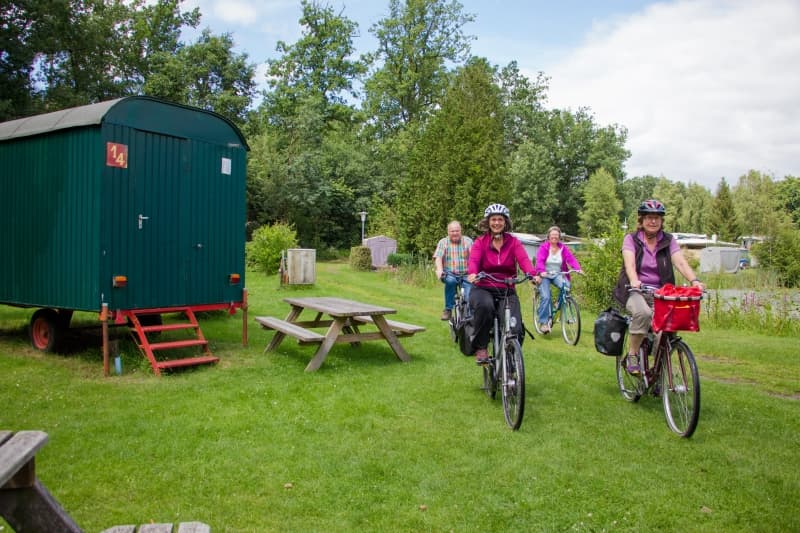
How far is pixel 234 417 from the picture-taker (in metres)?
5.68

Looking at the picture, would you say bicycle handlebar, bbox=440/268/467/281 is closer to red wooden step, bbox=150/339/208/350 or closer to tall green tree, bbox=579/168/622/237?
red wooden step, bbox=150/339/208/350

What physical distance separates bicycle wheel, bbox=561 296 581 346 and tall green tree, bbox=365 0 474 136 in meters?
38.5

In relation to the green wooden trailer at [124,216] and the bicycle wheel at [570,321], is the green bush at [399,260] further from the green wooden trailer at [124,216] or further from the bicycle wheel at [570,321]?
the green wooden trailer at [124,216]

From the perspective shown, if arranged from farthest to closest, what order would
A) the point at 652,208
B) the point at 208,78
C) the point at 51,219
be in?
the point at 208,78 < the point at 51,219 < the point at 652,208

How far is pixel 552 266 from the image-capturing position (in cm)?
1028

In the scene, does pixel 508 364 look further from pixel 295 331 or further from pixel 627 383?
pixel 295 331

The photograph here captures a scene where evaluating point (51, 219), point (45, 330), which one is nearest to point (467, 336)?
point (51, 219)

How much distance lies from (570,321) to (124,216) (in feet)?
22.8

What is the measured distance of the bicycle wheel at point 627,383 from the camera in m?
6.09

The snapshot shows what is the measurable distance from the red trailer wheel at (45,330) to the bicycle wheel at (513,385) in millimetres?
6578

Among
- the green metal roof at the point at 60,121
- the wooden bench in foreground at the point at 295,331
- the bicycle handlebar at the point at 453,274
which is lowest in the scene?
the wooden bench in foreground at the point at 295,331

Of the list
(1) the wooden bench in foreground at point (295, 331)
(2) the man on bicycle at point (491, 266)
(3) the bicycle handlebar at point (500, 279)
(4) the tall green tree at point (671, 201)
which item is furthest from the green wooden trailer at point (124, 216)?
(4) the tall green tree at point (671, 201)

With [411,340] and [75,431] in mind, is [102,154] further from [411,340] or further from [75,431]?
[411,340]

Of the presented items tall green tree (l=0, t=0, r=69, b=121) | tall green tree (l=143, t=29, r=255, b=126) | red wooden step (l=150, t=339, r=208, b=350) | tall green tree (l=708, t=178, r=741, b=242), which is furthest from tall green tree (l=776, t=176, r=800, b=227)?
red wooden step (l=150, t=339, r=208, b=350)
